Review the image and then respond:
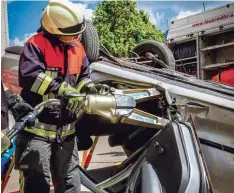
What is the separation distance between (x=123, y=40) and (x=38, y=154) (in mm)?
14319

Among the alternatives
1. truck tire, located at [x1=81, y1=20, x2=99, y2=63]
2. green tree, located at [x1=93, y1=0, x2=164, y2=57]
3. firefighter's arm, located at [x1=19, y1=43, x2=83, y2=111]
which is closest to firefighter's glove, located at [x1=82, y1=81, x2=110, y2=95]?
firefighter's arm, located at [x1=19, y1=43, x2=83, y2=111]

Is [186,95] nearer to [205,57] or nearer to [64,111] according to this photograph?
[64,111]

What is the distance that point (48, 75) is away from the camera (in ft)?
8.07

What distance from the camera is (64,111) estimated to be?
2.54 m

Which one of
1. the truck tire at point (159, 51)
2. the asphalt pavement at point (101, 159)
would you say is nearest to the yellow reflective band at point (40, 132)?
the asphalt pavement at point (101, 159)

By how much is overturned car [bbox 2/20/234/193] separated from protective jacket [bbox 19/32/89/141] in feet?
1.11

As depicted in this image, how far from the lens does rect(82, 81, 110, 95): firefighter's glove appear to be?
2453 millimetres

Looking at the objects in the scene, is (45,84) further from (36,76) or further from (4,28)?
(4,28)

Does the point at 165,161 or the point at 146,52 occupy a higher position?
the point at 146,52

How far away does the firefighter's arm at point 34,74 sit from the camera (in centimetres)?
233

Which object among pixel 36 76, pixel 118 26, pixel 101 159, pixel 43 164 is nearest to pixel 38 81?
pixel 36 76

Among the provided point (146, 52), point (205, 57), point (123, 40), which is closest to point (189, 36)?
point (205, 57)

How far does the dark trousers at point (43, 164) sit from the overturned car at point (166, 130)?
0.29 m

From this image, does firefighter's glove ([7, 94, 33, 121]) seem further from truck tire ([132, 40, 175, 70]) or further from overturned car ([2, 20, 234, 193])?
truck tire ([132, 40, 175, 70])
